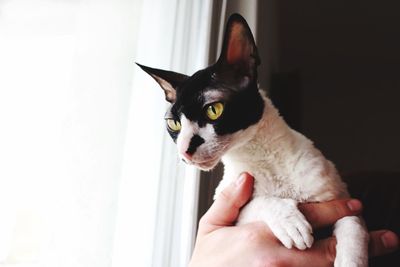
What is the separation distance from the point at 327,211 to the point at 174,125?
34 cm

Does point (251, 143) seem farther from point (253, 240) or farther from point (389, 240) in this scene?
Answer: point (389, 240)

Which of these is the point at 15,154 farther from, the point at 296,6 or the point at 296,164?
the point at 296,6

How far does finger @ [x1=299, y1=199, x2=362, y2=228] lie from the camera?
61 centimetres

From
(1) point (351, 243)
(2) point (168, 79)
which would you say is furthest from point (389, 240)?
(2) point (168, 79)

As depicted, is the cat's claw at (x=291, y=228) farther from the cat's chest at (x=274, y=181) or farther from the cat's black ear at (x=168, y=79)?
the cat's black ear at (x=168, y=79)

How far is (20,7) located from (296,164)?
2.22 feet

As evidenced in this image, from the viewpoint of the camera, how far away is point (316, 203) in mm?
632

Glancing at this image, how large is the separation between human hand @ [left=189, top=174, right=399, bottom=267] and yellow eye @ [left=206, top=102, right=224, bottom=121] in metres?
0.15

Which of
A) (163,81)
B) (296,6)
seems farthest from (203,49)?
(296,6)

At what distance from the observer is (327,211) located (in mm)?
606

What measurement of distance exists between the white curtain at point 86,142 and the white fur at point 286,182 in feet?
0.66

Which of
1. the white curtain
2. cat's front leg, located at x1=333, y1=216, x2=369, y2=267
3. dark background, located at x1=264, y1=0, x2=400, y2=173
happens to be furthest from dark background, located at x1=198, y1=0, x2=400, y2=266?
cat's front leg, located at x1=333, y1=216, x2=369, y2=267

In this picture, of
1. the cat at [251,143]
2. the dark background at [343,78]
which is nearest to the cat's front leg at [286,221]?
the cat at [251,143]

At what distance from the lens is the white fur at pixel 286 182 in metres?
0.56
